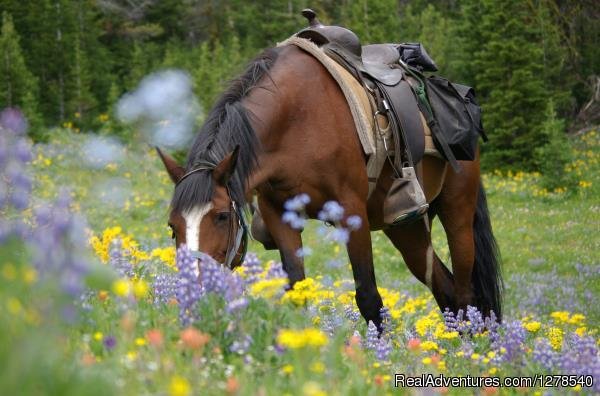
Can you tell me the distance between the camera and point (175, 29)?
146 feet

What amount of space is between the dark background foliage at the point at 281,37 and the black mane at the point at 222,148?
9.03 m

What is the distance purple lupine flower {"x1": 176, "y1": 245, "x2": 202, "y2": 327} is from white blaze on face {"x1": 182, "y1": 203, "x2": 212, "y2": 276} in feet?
3.72

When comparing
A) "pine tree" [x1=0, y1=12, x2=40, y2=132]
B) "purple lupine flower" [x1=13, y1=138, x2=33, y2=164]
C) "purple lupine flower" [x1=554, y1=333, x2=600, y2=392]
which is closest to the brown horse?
"purple lupine flower" [x1=13, y1=138, x2=33, y2=164]

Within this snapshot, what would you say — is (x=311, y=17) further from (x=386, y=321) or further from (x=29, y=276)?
(x=29, y=276)

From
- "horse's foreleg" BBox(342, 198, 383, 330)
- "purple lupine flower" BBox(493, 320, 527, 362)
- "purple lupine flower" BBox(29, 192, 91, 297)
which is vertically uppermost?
"purple lupine flower" BBox(29, 192, 91, 297)

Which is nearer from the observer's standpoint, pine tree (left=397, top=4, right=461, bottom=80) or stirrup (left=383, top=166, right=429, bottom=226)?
stirrup (left=383, top=166, right=429, bottom=226)

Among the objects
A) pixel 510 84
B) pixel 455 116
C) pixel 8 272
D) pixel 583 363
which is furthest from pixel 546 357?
pixel 510 84

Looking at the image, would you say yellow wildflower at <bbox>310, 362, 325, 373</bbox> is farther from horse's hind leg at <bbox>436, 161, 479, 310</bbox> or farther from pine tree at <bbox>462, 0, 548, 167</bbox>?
pine tree at <bbox>462, 0, 548, 167</bbox>

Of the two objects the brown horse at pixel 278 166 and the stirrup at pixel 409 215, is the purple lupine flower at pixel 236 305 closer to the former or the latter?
the brown horse at pixel 278 166

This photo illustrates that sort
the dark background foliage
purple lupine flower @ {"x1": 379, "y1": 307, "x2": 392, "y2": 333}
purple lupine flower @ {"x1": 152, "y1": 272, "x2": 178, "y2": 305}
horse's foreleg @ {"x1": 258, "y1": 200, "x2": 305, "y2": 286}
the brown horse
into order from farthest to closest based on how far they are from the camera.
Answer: the dark background foliage, horse's foreleg @ {"x1": 258, "y1": 200, "x2": 305, "y2": 286}, purple lupine flower @ {"x1": 379, "y1": 307, "x2": 392, "y2": 333}, the brown horse, purple lupine flower @ {"x1": 152, "y1": 272, "x2": 178, "y2": 305}

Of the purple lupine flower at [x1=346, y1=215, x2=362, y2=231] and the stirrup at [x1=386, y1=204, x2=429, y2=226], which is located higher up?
the purple lupine flower at [x1=346, y1=215, x2=362, y2=231]

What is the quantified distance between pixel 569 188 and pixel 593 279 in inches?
290

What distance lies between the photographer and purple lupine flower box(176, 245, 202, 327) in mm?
2995

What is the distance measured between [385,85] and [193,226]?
2548mm
